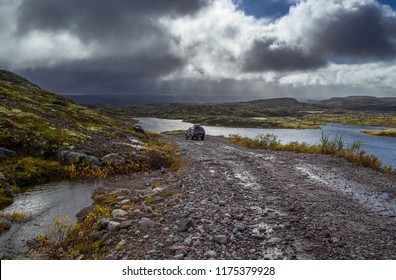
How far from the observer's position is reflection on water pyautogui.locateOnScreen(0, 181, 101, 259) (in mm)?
8898

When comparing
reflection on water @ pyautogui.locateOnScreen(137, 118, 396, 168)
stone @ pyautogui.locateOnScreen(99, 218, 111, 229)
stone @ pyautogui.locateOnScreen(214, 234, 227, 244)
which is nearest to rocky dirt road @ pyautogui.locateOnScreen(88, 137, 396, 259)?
stone @ pyautogui.locateOnScreen(214, 234, 227, 244)

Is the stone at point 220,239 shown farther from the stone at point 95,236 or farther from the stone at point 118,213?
the stone at point 118,213

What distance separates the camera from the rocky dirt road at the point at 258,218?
24.3 feet

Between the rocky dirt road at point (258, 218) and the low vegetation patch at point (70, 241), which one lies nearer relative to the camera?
the rocky dirt road at point (258, 218)

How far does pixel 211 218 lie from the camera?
9.65 m

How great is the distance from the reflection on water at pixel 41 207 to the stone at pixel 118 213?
2177mm

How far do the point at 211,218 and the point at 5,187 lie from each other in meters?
11.9

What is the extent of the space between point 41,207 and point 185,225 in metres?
8.10

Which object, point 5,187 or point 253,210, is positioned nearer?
point 253,210

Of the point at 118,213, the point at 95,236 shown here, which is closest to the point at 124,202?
the point at 118,213

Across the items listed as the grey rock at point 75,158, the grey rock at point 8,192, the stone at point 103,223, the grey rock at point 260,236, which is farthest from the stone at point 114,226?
the grey rock at point 75,158

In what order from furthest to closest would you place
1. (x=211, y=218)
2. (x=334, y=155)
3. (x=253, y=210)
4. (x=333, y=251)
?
(x=334, y=155) < (x=253, y=210) < (x=211, y=218) < (x=333, y=251)
